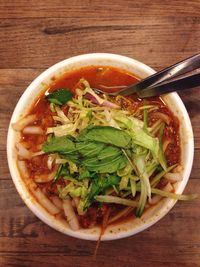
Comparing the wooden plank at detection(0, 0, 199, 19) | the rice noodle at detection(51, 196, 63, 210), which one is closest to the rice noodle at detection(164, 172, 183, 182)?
the rice noodle at detection(51, 196, 63, 210)

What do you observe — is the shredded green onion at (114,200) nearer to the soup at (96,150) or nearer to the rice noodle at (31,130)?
the soup at (96,150)

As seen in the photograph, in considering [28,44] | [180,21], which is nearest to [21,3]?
[28,44]

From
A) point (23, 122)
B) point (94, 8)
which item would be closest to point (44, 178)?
point (23, 122)

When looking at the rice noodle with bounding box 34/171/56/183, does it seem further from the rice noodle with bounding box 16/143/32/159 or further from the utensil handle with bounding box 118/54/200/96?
the utensil handle with bounding box 118/54/200/96

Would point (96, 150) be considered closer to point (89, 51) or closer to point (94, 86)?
point (94, 86)

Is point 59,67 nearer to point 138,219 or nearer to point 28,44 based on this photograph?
point 28,44
